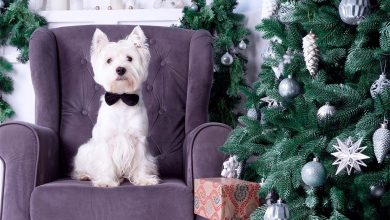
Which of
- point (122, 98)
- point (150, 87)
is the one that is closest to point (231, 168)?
point (122, 98)

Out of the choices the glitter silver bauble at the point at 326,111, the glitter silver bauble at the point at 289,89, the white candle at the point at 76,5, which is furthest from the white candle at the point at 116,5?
the glitter silver bauble at the point at 326,111

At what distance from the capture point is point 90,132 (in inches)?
112

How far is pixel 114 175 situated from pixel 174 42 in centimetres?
100

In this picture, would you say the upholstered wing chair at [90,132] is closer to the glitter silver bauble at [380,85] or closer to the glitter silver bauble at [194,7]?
the glitter silver bauble at [194,7]

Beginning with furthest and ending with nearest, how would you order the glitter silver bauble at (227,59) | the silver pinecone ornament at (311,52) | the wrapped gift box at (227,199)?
the glitter silver bauble at (227,59), the wrapped gift box at (227,199), the silver pinecone ornament at (311,52)

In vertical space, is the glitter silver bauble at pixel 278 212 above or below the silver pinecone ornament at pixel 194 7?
below

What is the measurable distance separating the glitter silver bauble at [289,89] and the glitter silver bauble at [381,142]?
15.5 inches

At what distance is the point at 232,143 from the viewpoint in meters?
2.05

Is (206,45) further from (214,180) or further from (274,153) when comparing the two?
(274,153)

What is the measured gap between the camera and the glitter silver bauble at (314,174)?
1.44m

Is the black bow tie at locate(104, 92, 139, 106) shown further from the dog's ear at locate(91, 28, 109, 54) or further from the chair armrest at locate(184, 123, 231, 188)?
the chair armrest at locate(184, 123, 231, 188)

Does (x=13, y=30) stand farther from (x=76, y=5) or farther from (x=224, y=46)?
(x=224, y=46)

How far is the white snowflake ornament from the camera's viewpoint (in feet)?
4.59

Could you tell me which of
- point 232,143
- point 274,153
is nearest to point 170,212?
point 232,143
